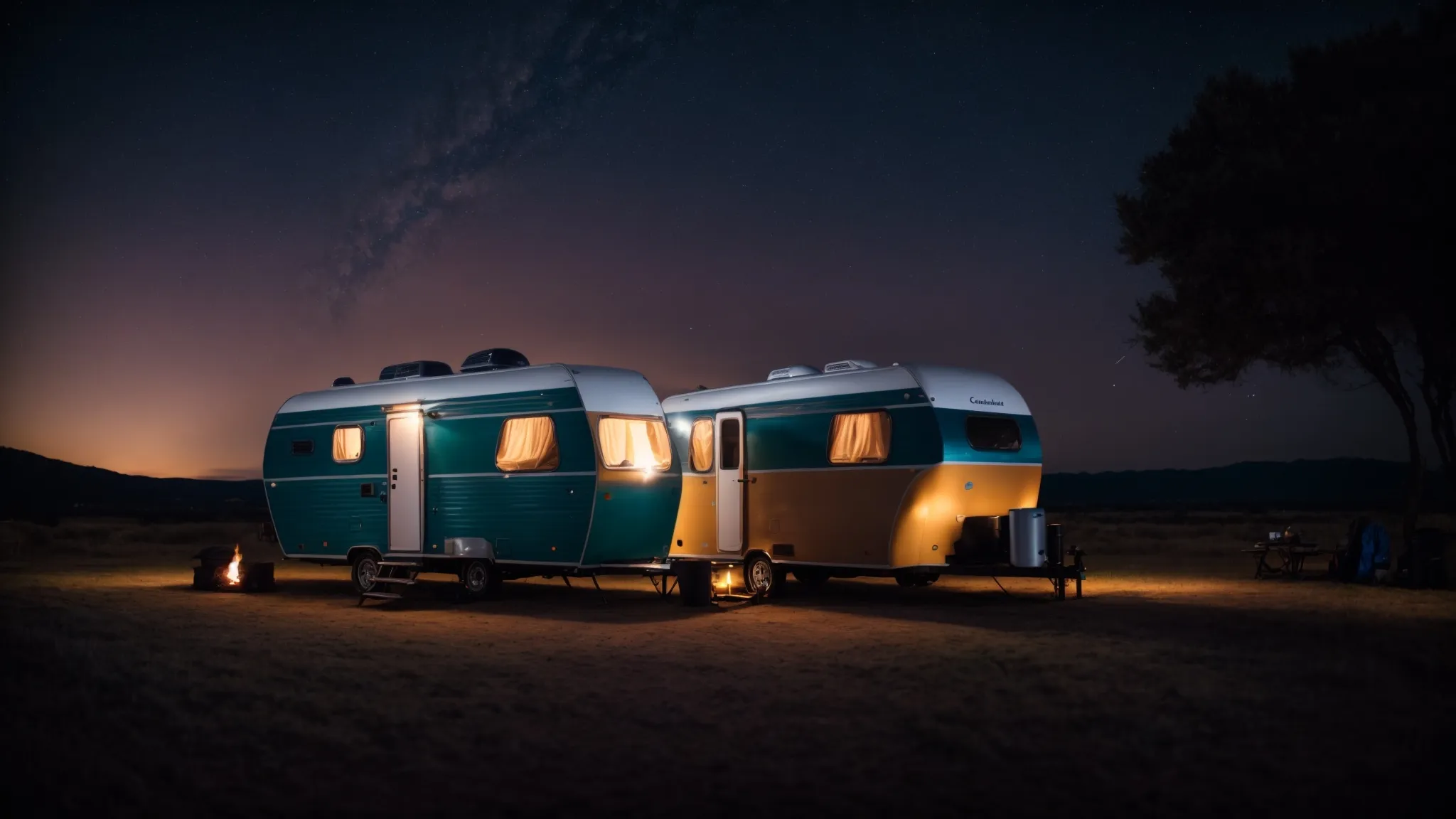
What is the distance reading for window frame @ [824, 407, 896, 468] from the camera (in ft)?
47.0

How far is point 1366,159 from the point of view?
18.1 metres

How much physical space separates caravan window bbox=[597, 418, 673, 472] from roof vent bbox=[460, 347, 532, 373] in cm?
201

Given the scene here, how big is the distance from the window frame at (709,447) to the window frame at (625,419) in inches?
29.7

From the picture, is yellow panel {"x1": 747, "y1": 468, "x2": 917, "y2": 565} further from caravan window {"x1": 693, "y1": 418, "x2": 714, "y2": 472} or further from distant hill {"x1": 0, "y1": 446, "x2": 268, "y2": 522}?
distant hill {"x1": 0, "y1": 446, "x2": 268, "y2": 522}

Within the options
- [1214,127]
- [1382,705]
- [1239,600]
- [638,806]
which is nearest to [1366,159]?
[1214,127]

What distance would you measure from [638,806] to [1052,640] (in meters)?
6.39

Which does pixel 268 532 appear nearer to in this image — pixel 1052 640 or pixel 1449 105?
pixel 1052 640

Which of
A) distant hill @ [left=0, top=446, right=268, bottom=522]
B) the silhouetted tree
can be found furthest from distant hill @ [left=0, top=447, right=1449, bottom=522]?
the silhouetted tree

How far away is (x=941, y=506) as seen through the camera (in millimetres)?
14242

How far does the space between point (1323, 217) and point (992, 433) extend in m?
7.88

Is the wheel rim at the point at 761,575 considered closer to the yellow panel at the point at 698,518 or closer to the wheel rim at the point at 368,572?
the yellow panel at the point at 698,518

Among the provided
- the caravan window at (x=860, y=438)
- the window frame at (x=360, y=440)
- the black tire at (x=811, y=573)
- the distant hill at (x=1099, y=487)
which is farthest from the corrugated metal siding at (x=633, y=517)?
the distant hill at (x=1099, y=487)

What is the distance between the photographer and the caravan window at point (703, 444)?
16688 mm

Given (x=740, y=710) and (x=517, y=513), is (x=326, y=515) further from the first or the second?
(x=740, y=710)
